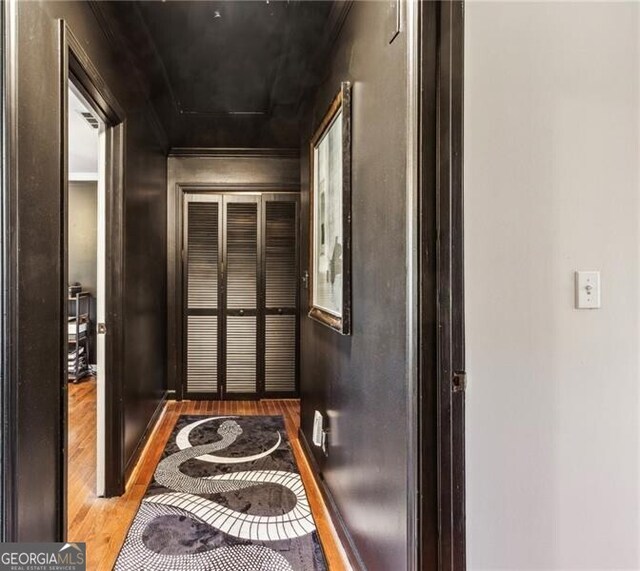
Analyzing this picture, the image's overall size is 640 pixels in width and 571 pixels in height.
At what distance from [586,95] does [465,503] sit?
4.09ft

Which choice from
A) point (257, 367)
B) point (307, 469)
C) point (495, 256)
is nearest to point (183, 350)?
point (257, 367)

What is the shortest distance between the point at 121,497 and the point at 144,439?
0.64m

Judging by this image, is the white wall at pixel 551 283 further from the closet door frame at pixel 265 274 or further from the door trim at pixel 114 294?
the closet door frame at pixel 265 274

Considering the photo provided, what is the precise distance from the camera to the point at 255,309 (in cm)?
384

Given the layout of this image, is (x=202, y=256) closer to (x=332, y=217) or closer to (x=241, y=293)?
(x=241, y=293)

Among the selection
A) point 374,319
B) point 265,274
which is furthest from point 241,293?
point 374,319

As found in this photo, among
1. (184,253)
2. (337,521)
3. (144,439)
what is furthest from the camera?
(184,253)

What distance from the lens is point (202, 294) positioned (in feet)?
12.5

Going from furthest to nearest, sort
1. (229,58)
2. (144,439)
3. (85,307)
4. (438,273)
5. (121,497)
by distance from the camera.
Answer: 1. (85,307)
2. (144,439)
3. (229,58)
4. (121,497)
5. (438,273)

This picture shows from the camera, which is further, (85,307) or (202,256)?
(85,307)

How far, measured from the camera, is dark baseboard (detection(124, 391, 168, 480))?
2.25 metres

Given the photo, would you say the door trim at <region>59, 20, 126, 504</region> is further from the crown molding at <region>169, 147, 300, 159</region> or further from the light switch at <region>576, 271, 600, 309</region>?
the light switch at <region>576, 271, 600, 309</region>

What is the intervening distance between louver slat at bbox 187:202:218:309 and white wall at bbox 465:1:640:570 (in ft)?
10.1

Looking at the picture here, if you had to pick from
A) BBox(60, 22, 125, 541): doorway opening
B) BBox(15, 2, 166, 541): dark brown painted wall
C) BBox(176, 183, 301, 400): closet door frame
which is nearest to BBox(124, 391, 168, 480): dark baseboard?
BBox(60, 22, 125, 541): doorway opening
